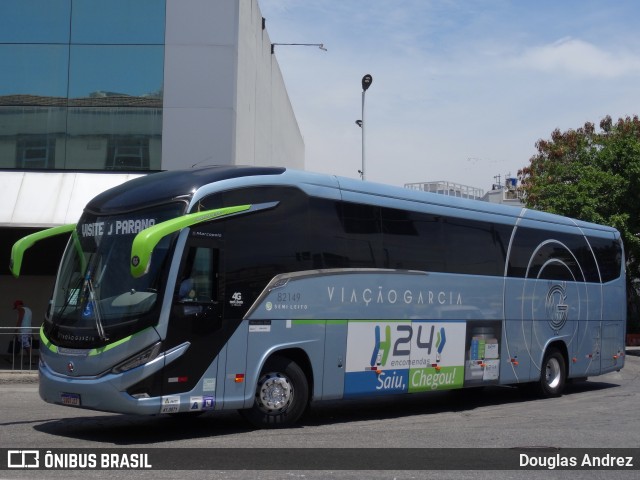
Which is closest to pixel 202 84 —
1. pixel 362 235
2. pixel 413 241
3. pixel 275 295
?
pixel 413 241

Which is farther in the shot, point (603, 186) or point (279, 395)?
point (603, 186)

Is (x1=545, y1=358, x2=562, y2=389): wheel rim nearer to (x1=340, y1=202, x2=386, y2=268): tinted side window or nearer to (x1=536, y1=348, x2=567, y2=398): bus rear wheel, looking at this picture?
(x1=536, y1=348, x2=567, y2=398): bus rear wheel

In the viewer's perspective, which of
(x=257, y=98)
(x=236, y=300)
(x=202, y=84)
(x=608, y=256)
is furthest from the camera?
(x=257, y=98)

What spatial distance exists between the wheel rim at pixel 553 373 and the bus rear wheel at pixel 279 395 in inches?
283

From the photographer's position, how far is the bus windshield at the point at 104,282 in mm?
10477

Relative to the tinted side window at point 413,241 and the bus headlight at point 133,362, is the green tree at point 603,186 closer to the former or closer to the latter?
the tinted side window at point 413,241

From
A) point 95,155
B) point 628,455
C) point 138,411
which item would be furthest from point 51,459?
point 95,155

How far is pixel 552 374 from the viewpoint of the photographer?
Answer: 57.8ft

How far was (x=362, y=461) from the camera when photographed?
30.8 ft

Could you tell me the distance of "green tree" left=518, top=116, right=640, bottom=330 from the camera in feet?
118

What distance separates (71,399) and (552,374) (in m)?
10.6

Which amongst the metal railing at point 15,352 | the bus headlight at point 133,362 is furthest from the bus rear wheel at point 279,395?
the metal railing at point 15,352

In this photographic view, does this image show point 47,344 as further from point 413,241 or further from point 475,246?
point 475,246

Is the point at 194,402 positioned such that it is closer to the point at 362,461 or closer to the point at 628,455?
the point at 362,461
